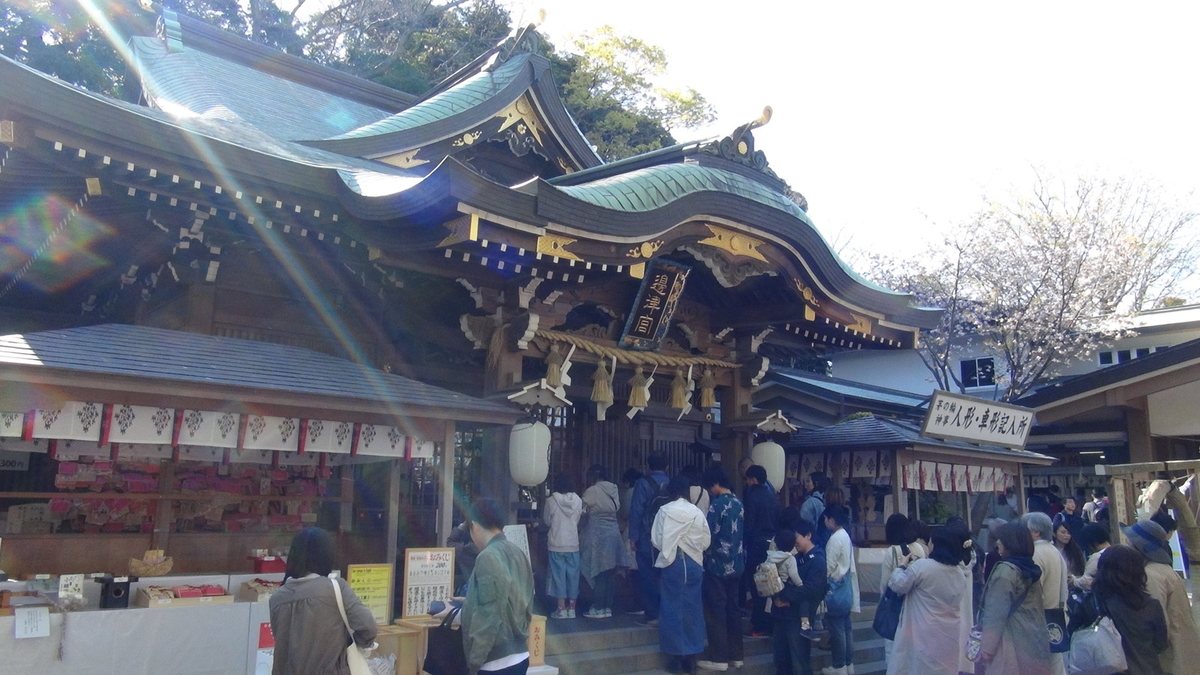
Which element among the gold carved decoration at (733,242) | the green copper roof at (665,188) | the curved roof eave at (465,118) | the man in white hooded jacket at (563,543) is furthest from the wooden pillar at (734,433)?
the curved roof eave at (465,118)

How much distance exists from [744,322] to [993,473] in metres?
6.33

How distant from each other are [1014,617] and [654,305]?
549cm

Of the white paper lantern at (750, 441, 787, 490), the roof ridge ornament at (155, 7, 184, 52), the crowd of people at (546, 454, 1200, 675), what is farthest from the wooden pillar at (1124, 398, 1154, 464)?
the roof ridge ornament at (155, 7, 184, 52)

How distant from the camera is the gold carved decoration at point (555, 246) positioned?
8109 millimetres

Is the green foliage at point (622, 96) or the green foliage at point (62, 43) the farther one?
the green foliage at point (622, 96)

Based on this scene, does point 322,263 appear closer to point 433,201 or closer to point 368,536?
point 433,201

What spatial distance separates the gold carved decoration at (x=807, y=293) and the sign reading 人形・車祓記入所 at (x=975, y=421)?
7.14 feet

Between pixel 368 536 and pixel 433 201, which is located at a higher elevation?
pixel 433 201

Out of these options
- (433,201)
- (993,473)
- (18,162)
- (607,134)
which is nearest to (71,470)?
(18,162)

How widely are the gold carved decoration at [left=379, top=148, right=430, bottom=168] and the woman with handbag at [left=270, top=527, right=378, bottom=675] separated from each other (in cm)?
759

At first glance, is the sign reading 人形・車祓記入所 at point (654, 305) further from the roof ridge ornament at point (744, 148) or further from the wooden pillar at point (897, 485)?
the wooden pillar at point (897, 485)

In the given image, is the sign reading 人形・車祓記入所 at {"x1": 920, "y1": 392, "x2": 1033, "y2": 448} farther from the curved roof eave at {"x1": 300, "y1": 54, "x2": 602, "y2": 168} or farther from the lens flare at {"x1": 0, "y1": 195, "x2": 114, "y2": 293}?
the lens flare at {"x1": 0, "y1": 195, "x2": 114, "y2": 293}

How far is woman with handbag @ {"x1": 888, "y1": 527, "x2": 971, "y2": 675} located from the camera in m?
6.15

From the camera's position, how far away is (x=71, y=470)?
7.41m
